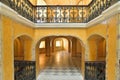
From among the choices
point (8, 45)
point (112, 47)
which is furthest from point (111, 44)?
point (8, 45)

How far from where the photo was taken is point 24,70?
6195 millimetres

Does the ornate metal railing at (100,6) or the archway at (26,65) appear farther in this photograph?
the archway at (26,65)

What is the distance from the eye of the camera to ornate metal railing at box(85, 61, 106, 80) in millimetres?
5484

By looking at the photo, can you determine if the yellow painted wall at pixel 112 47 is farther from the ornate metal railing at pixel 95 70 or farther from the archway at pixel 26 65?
the archway at pixel 26 65

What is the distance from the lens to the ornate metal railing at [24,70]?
551 cm

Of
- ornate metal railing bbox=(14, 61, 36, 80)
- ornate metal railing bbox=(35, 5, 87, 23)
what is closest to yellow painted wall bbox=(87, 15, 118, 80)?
ornate metal railing bbox=(14, 61, 36, 80)

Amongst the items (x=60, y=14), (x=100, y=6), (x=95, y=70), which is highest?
(x=60, y=14)

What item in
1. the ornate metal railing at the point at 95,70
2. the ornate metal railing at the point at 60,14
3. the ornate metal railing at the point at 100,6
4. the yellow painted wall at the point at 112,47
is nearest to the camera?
the yellow painted wall at the point at 112,47

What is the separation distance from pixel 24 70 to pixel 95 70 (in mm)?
2755

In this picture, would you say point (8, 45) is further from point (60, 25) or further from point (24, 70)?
point (60, 25)

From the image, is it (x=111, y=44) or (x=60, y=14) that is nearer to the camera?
(x=111, y=44)

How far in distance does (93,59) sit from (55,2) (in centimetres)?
865

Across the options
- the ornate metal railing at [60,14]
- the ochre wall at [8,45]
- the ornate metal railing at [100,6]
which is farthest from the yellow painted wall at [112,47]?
the ornate metal railing at [60,14]

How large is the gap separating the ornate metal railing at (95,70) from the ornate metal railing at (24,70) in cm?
248
